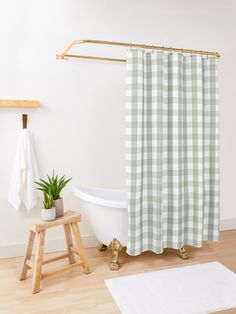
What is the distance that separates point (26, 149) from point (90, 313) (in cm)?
141

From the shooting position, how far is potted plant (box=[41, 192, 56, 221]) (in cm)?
218

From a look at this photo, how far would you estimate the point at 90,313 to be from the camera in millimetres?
1849

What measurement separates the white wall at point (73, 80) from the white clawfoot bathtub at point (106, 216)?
1.39 ft

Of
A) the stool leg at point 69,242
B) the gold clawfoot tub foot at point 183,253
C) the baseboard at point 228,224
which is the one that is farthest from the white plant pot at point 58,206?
the baseboard at point 228,224

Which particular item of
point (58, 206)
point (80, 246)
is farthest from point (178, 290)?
point (58, 206)

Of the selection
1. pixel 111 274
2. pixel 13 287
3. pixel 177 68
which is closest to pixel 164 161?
pixel 177 68

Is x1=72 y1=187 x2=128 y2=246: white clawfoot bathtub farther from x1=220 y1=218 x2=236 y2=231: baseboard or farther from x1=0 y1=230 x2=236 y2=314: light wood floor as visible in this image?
x1=220 y1=218 x2=236 y2=231: baseboard

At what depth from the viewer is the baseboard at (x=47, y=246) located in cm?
268

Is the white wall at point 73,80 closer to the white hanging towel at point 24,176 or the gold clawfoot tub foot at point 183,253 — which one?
the white hanging towel at point 24,176

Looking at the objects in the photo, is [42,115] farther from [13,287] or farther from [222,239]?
[222,239]

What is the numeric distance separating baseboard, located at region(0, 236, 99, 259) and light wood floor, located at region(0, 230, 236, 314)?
0.23ft

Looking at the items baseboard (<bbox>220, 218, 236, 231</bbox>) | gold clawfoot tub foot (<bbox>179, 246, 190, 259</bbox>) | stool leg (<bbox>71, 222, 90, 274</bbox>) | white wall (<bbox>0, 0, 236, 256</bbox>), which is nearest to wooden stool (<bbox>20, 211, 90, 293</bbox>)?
stool leg (<bbox>71, 222, 90, 274</bbox>)

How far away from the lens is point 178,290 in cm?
211

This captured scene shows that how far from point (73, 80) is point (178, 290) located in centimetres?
195
